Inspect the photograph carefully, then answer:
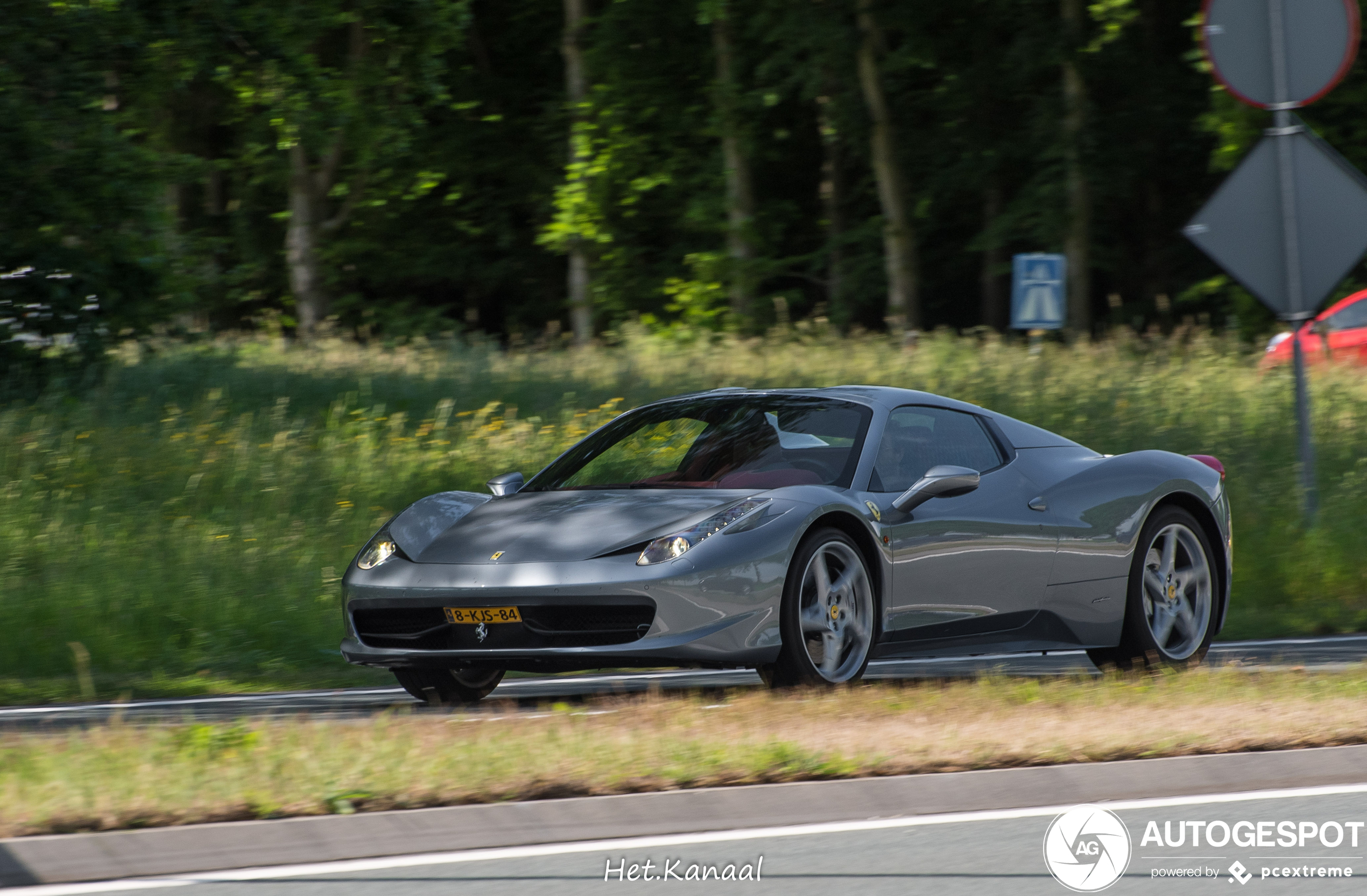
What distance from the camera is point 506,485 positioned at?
27.1ft

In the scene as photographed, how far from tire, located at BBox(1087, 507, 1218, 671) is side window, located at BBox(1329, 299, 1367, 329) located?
500 inches

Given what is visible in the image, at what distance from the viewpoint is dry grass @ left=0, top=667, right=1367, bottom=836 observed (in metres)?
5.12

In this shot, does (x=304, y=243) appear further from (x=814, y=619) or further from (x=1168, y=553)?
(x=814, y=619)

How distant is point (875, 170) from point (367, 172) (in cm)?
833

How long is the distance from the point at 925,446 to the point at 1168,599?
1.53m

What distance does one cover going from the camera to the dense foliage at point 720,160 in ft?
90.6

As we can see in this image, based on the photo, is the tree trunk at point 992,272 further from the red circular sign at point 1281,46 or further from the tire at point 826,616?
the tire at point 826,616

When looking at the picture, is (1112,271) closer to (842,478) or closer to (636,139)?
(636,139)

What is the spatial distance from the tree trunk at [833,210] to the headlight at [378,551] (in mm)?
23362

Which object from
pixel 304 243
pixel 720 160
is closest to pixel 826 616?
pixel 304 243

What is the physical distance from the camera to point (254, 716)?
7.52 m

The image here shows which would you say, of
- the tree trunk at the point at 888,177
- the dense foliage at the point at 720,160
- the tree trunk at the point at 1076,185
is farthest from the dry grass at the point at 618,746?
the tree trunk at the point at 888,177

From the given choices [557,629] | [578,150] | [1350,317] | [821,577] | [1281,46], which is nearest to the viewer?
[557,629]

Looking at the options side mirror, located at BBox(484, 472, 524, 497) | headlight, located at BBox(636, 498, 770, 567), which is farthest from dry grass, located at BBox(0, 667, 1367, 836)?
side mirror, located at BBox(484, 472, 524, 497)
